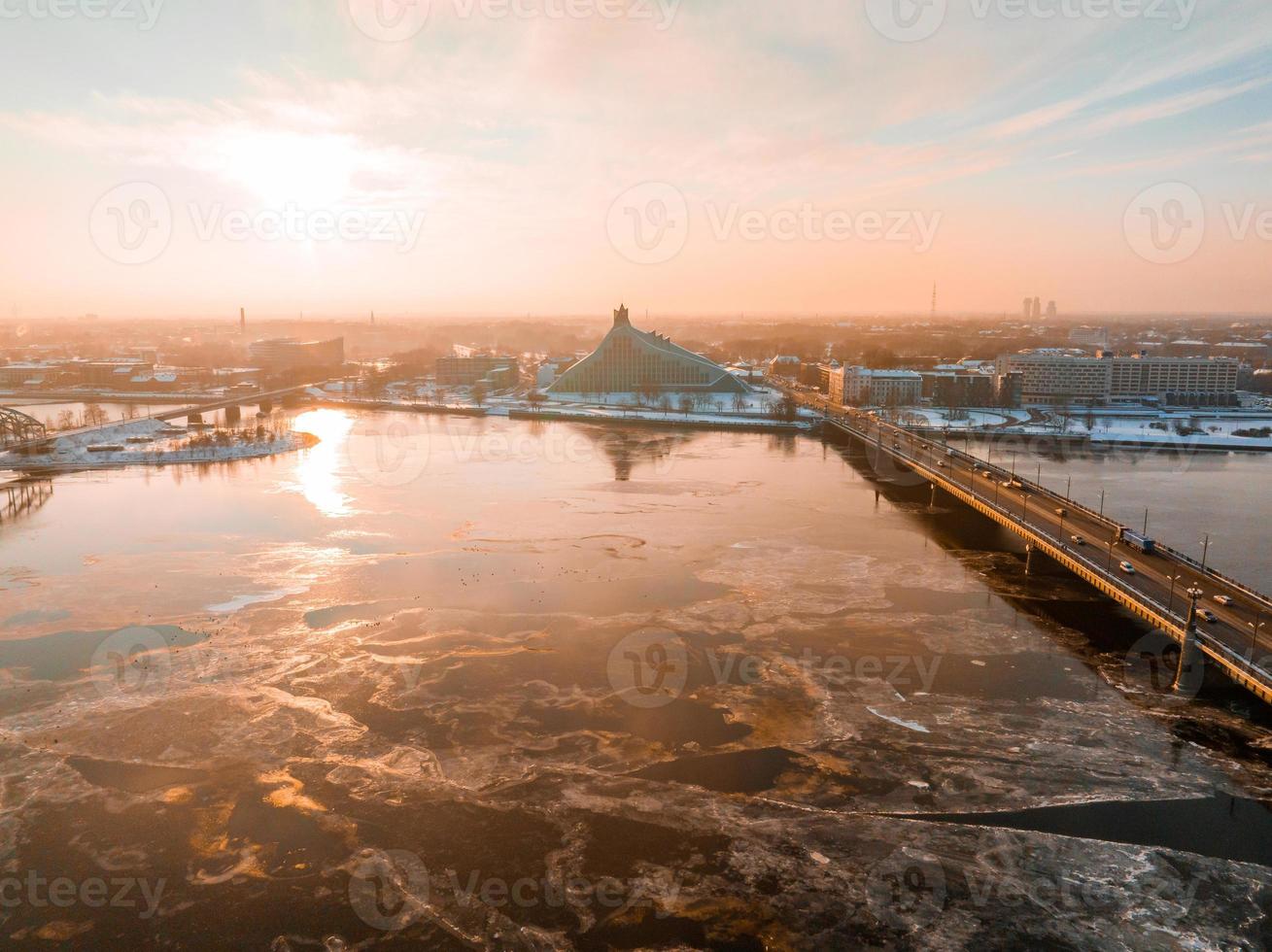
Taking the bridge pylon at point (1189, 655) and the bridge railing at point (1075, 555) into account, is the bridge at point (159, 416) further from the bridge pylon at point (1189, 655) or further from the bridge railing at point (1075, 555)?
the bridge pylon at point (1189, 655)

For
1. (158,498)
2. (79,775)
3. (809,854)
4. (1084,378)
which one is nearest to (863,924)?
(809,854)

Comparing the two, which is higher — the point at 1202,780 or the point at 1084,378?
the point at 1084,378

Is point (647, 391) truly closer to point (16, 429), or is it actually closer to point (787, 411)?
point (787, 411)

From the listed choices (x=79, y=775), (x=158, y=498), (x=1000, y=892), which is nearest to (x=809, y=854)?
(x=1000, y=892)

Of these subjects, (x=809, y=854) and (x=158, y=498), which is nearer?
(x=809, y=854)

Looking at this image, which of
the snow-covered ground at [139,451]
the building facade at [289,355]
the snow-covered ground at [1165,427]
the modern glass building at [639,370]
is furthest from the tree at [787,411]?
the building facade at [289,355]

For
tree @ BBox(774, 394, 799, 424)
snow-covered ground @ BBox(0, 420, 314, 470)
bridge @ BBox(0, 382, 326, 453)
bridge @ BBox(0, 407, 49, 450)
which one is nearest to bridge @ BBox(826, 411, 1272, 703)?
tree @ BBox(774, 394, 799, 424)

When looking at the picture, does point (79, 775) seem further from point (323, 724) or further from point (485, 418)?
point (485, 418)

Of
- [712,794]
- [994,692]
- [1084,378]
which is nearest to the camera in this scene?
[712,794]

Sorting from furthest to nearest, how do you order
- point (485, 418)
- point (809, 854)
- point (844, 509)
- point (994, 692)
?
point (485, 418), point (844, 509), point (994, 692), point (809, 854)
